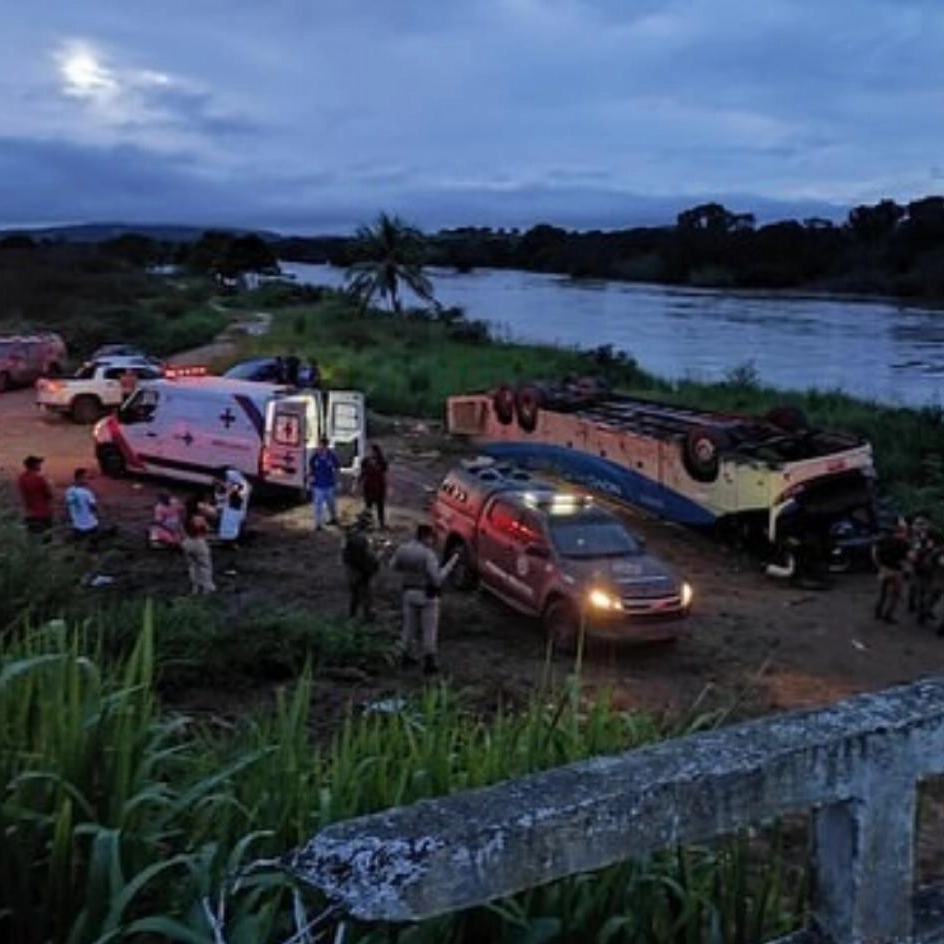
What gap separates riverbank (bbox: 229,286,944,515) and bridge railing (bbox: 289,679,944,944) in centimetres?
2580

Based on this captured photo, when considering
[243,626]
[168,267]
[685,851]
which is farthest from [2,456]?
[168,267]

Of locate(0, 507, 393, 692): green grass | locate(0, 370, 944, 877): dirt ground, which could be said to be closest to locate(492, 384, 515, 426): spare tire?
locate(0, 370, 944, 877): dirt ground

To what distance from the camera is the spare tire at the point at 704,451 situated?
23.1m

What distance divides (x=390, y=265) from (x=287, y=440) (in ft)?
172

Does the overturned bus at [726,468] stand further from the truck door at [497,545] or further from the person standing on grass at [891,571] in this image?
the truck door at [497,545]

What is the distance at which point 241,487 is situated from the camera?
20922mm

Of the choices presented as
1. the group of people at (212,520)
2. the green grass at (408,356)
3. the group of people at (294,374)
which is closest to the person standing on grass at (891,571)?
the group of people at (212,520)

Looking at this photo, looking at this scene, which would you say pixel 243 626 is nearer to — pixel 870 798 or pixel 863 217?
pixel 870 798

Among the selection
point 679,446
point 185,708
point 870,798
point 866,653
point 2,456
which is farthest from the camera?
point 2,456

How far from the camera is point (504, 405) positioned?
3005cm

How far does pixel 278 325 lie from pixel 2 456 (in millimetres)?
35334

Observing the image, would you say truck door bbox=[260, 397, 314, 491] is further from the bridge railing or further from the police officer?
the bridge railing

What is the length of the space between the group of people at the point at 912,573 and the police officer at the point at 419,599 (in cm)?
765

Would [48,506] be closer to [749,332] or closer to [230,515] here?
[230,515]
